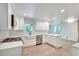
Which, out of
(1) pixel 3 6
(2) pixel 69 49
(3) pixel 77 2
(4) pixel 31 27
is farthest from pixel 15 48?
(3) pixel 77 2

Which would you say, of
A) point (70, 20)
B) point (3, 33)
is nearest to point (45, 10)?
point (70, 20)

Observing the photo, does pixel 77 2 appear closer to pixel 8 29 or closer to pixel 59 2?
pixel 59 2

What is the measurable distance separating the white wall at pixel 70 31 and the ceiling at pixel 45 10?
116 millimetres

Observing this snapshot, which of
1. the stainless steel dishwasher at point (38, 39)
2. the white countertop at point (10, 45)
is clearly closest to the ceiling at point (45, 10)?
the stainless steel dishwasher at point (38, 39)

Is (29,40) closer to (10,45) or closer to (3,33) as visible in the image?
(10,45)

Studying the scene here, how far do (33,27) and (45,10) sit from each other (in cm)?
32

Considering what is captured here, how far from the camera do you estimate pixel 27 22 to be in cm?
123

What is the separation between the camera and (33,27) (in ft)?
4.20

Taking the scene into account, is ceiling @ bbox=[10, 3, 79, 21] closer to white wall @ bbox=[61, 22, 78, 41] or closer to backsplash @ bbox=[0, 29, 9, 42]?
white wall @ bbox=[61, 22, 78, 41]

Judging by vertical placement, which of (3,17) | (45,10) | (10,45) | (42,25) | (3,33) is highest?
(45,10)

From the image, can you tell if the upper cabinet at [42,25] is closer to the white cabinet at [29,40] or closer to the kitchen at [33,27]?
the kitchen at [33,27]

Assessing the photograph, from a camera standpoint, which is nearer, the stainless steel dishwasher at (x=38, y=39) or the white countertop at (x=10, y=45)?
the white countertop at (x=10, y=45)

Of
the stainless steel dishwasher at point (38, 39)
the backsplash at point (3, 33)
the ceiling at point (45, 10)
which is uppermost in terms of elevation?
the ceiling at point (45, 10)

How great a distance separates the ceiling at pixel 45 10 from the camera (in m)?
1.18
